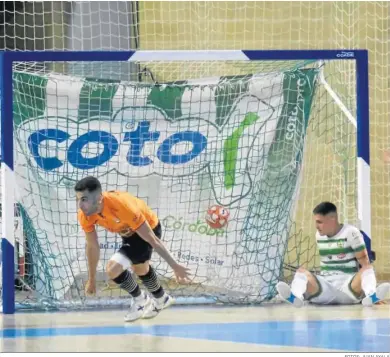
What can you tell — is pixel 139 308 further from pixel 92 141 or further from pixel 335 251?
pixel 92 141

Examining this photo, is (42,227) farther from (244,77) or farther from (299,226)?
(299,226)

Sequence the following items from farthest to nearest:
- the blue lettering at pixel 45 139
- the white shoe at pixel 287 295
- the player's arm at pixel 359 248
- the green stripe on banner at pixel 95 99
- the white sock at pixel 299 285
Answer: the green stripe on banner at pixel 95 99
the blue lettering at pixel 45 139
the player's arm at pixel 359 248
the white sock at pixel 299 285
the white shoe at pixel 287 295

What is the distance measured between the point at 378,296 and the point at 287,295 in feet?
2.65

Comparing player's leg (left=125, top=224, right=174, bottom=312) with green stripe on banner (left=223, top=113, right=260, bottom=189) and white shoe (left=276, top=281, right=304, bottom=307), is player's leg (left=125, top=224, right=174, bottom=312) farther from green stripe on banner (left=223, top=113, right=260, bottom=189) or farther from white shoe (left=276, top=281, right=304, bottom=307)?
green stripe on banner (left=223, top=113, right=260, bottom=189)

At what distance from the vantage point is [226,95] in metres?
10.6

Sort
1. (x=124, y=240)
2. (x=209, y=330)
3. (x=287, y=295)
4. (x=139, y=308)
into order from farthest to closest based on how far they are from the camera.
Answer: (x=287, y=295)
(x=124, y=240)
(x=139, y=308)
(x=209, y=330)

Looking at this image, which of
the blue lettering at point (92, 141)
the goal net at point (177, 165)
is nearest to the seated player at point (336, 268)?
the goal net at point (177, 165)

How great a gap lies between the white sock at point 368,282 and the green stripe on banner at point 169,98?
2415 mm

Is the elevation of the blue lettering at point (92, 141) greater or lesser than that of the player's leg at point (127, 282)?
greater

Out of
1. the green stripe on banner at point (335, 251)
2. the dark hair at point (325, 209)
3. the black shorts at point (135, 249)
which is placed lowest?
the green stripe on banner at point (335, 251)

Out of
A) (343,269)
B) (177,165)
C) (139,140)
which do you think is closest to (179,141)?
(177,165)

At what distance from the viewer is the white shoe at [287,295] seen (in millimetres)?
9320

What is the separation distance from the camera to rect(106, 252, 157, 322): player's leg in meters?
8.72

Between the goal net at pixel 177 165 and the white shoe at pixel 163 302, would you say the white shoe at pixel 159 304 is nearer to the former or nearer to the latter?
the white shoe at pixel 163 302
